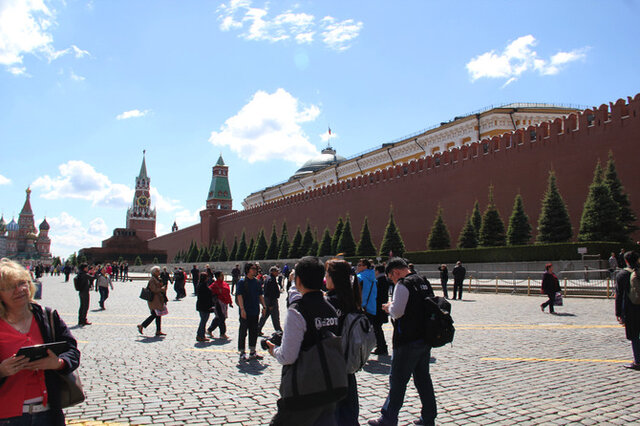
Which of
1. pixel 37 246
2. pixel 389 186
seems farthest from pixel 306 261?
pixel 37 246

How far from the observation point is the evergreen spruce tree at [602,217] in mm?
18734

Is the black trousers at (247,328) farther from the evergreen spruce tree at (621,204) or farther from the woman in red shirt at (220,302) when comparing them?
the evergreen spruce tree at (621,204)

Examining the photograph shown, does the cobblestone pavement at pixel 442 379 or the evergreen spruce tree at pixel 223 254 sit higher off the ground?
the evergreen spruce tree at pixel 223 254

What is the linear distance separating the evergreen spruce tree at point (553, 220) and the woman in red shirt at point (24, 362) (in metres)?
21.1

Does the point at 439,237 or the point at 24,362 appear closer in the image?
the point at 24,362

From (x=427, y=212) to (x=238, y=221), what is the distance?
2885cm

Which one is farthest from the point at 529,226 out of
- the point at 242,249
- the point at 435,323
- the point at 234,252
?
the point at 234,252

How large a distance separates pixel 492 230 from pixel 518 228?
142 cm

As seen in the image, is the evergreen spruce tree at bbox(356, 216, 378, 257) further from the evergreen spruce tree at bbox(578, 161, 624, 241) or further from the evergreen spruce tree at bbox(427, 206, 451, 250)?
the evergreen spruce tree at bbox(578, 161, 624, 241)

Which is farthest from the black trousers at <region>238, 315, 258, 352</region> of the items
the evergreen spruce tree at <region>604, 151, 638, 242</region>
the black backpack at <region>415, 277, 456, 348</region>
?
the evergreen spruce tree at <region>604, 151, 638, 242</region>

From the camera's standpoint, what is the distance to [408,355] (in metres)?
3.76

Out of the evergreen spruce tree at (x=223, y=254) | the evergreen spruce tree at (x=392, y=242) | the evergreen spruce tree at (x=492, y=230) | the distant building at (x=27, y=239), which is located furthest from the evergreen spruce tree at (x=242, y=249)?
the distant building at (x=27, y=239)

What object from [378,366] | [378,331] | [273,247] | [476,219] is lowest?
[378,366]

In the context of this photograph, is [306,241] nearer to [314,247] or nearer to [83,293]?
[314,247]
